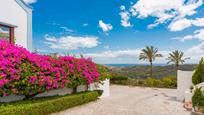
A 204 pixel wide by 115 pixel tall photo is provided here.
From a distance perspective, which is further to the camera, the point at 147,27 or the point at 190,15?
the point at 147,27

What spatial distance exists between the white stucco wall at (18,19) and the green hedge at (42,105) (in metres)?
4.75

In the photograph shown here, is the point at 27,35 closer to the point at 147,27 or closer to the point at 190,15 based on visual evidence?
the point at 190,15

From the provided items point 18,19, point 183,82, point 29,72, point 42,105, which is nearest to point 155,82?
point 183,82

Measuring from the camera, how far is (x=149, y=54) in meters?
45.1

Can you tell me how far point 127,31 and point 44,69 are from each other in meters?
25.1

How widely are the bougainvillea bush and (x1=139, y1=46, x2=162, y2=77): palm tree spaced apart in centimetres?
3225

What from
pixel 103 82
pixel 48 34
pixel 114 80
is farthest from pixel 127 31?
pixel 103 82

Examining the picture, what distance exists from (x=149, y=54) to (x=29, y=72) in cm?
3634

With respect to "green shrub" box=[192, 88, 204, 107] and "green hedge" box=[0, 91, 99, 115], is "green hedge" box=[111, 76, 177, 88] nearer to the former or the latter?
"green hedge" box=[0, 91, 99, 115]

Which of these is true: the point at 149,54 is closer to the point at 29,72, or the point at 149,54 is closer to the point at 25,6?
the point at 25,6

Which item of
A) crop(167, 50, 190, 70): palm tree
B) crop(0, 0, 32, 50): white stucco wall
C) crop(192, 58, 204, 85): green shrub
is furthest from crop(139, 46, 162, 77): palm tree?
crop(0, 0, 32, 50): white stucco wall

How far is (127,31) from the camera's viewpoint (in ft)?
117

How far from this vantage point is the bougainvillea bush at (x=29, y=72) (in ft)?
32.4

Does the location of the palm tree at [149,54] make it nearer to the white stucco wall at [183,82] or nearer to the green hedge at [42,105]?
the white stucco wall at [183,82]
